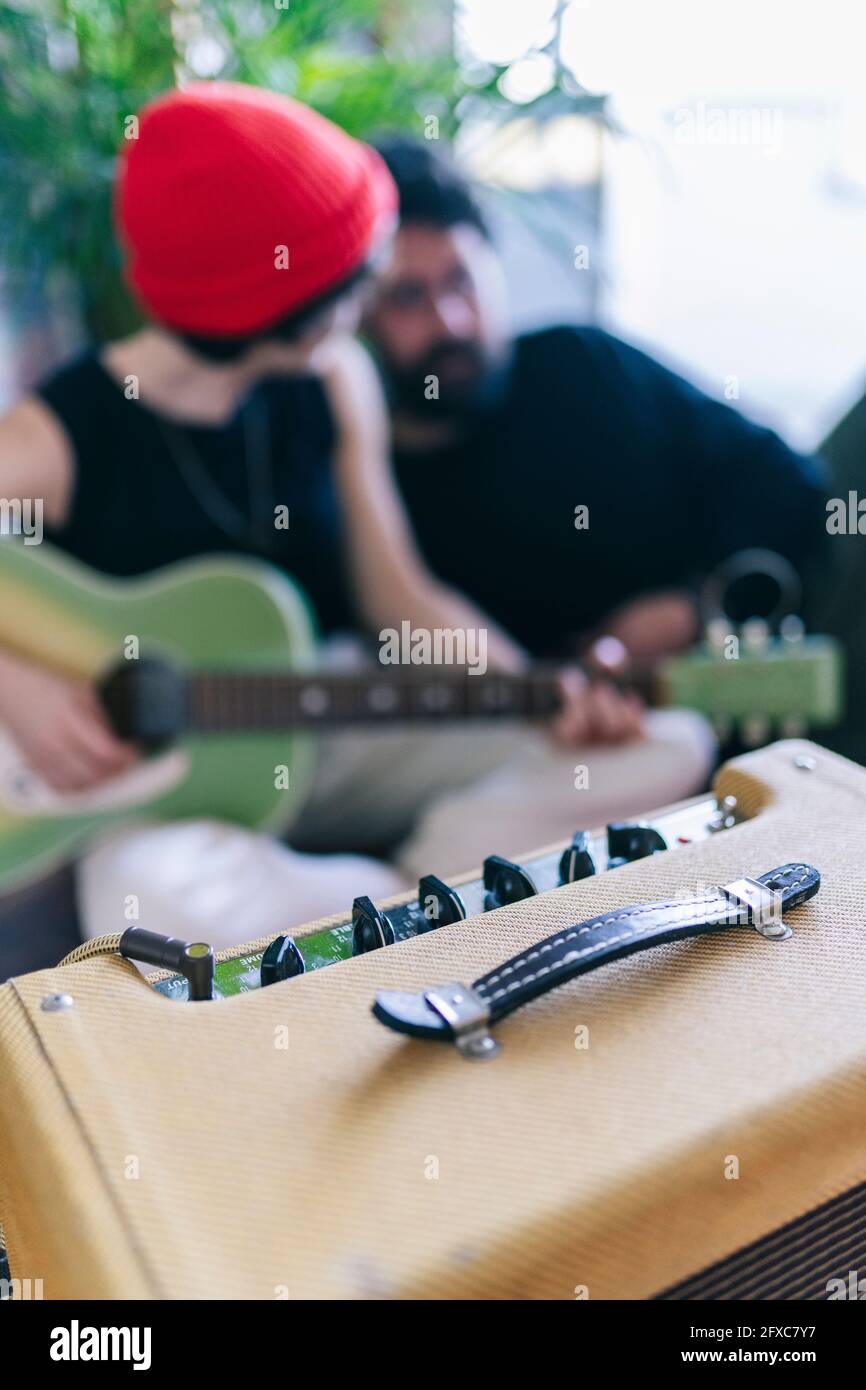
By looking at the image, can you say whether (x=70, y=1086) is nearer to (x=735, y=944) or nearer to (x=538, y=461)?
(x=735, y=944)

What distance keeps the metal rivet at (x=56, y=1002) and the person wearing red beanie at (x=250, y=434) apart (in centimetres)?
72

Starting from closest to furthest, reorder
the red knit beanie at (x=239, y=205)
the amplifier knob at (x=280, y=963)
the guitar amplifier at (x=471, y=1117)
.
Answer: the guitar amplifier at (x=471, y=1117) < the amplifier knob at (x=280, y=963) < the red knit beanie at (x=239, y=205)

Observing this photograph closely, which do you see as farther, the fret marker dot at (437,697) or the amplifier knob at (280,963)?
the fret marker dot at (437,697)

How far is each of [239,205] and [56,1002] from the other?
2.88ft

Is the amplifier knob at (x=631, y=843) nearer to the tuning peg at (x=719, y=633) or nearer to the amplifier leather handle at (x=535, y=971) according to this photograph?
the amplifier leather handle at (x=535, y=971)

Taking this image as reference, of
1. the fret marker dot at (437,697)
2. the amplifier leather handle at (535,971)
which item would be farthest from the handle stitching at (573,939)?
the fret marker dot at (437,697)

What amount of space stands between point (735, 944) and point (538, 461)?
1079mm

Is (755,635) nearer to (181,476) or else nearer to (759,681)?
(759,681)

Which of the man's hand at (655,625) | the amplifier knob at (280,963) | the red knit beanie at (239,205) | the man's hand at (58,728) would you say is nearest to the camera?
the amplifier knob at (280,963)

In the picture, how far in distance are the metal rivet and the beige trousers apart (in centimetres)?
63

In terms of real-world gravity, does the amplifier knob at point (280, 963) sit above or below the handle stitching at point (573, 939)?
below

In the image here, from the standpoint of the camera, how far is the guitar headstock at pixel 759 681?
3.74 ft

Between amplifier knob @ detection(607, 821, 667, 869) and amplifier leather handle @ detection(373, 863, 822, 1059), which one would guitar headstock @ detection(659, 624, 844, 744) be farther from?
amplifier leather handle @ detection(373, 863, 822, 1059)

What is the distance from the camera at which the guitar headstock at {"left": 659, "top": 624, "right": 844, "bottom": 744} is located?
3.74 ft
